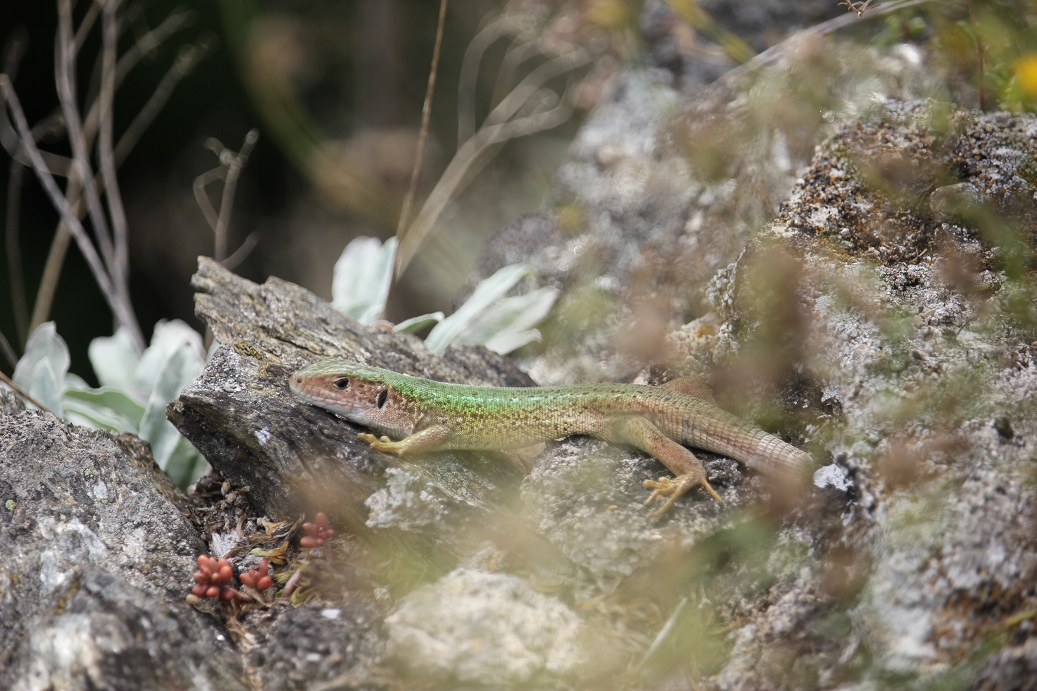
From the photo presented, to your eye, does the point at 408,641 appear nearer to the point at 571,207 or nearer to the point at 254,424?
the point at 254,424

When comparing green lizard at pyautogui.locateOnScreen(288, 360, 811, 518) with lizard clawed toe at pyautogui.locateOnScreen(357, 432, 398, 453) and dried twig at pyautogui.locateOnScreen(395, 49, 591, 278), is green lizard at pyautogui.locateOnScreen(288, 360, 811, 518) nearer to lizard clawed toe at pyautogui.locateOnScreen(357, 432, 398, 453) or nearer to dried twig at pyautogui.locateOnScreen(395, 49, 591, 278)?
lizard clawed toe at pyautogui.locateOnScreen(357, 432, 398, 453)

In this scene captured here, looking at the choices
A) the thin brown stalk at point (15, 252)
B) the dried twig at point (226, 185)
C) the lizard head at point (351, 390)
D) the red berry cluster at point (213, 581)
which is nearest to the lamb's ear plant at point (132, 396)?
the dried twig at point (226, 185)

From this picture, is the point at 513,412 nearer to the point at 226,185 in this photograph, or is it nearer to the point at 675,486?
the point at 675,486

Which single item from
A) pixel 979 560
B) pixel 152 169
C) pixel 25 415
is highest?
pixel 979 560

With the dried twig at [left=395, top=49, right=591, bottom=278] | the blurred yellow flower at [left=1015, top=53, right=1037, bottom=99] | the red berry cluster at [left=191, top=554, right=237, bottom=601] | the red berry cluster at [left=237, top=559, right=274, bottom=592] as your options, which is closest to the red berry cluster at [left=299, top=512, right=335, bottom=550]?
the red berry cluster at [left=237, top=559, right=274, bottom=592]

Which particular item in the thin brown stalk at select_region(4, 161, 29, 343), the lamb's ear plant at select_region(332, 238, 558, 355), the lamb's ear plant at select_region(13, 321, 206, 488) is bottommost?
the thin brown stalk at select_region(4, 161, 29, 343)

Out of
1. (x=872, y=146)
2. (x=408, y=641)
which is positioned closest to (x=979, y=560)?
(x=408, y=641)

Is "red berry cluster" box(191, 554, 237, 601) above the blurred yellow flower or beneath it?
beneath
